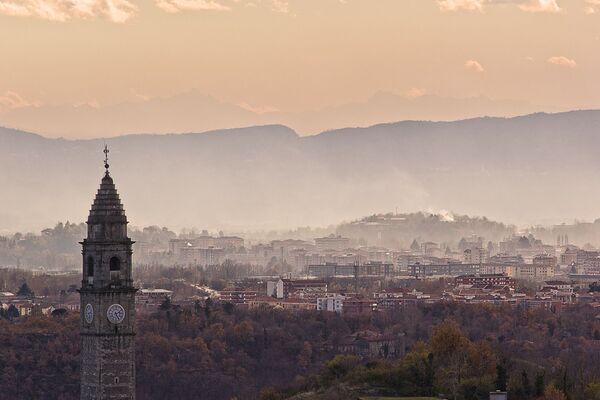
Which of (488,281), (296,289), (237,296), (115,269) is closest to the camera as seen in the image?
(115,269)

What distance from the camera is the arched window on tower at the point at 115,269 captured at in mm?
57062

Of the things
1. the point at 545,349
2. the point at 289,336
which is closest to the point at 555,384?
the point at 545,349

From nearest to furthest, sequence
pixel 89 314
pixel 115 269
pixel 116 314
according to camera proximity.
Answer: pixel 116 314
pixel 89 314
pixel 115 269

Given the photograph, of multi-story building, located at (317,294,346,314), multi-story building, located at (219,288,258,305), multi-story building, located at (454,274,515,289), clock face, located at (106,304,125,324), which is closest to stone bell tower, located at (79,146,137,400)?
clock face, located at (106,304,125,324)

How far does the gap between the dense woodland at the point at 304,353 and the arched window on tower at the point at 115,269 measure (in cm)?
1128

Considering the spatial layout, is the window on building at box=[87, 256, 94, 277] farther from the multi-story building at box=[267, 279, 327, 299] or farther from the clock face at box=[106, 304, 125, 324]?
the multi-story building at box=[267, 279, 327, 299]

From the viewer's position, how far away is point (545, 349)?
340 feet

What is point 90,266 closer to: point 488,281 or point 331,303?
point 331,303

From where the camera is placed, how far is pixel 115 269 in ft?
188

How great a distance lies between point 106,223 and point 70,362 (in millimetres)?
45183

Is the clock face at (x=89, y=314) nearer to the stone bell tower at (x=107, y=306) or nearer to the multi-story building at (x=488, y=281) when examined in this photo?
the stone bell tower at (x=107, y=306)

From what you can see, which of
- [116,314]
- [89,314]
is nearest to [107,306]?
[116,314]

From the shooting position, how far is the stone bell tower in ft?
183

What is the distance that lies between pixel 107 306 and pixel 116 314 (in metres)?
0.29
